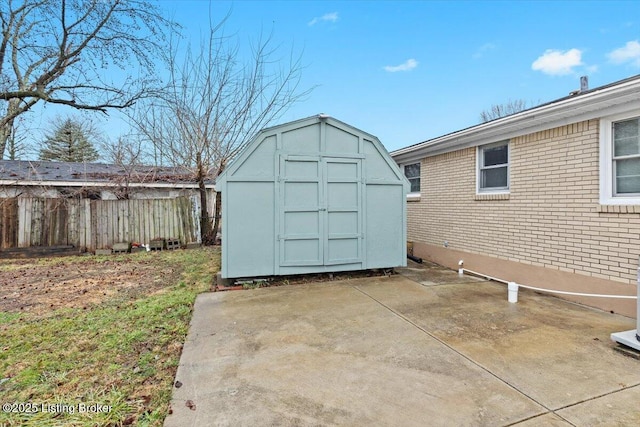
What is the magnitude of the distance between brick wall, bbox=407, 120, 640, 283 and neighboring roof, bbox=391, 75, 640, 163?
15 cm

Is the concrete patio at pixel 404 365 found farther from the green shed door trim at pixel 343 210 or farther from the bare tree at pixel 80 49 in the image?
the bare tree at pixel 80 49

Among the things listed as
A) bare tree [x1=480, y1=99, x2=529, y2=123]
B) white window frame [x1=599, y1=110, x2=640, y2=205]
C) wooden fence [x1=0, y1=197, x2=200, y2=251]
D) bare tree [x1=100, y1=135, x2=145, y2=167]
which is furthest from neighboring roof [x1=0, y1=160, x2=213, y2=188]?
bare tree [x1=480, y1=99, x2=529, y2=123]

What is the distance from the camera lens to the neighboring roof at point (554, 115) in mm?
3775

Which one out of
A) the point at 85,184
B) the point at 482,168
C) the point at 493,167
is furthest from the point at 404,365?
the point at 85,184

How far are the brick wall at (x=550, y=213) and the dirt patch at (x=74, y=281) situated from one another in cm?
642

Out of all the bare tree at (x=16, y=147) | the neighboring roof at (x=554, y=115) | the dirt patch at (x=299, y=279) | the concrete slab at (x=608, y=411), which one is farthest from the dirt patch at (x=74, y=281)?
the bare tree at (x=16, y=147)

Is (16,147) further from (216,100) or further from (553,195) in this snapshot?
(553,195)

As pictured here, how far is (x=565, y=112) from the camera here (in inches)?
175

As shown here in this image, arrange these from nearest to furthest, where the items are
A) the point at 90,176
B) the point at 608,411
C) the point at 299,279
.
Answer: the point at 608,411
the point at 299,279
the point at 90,176

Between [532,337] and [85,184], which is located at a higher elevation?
[85,184]

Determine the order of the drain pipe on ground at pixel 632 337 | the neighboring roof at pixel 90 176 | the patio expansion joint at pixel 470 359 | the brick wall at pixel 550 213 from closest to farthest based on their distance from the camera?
the patio expansion joint at pixel 470 359
the drain pipe on ground at pixel 632 337
the brick wall at pixel 550 213
the neighboring roof at pixel 90 176

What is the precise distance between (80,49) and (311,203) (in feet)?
25.8

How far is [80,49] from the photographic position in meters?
8.13

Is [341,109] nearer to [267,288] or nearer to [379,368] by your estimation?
[267,288]
